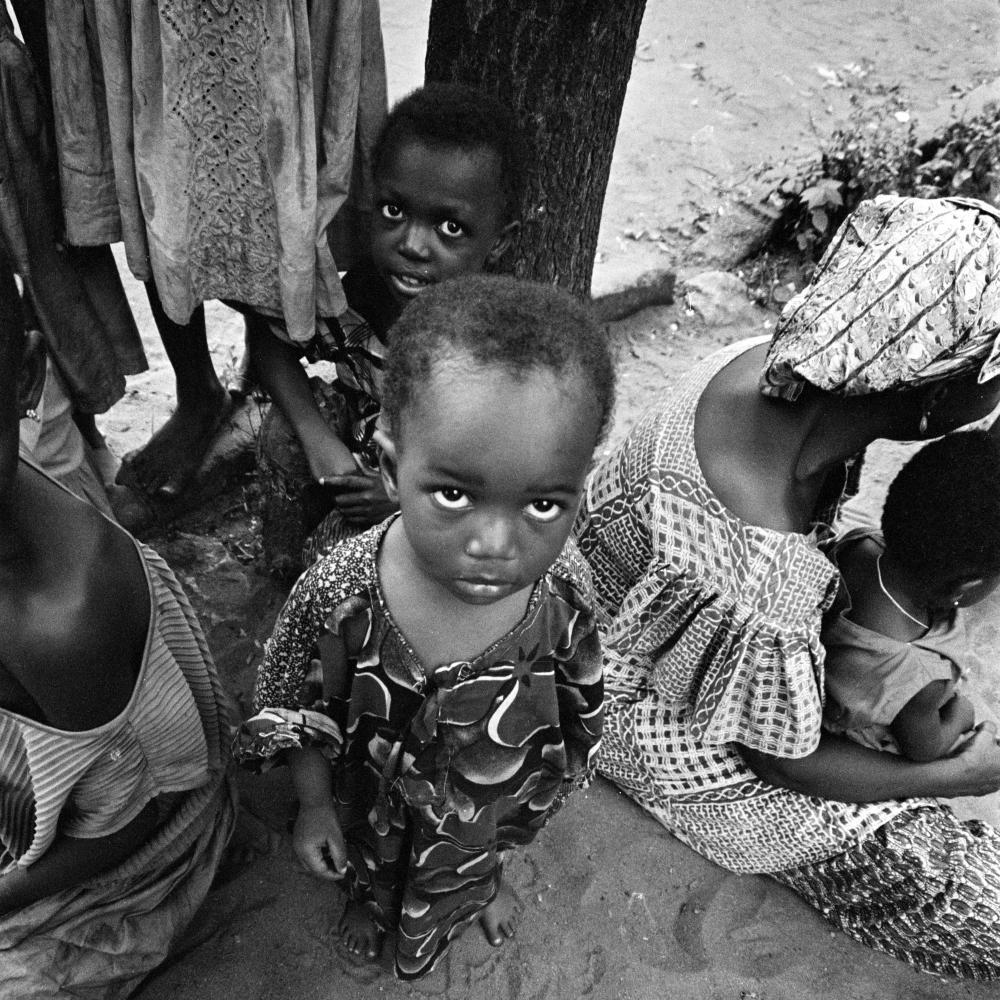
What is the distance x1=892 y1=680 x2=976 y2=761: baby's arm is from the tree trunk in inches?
61.5

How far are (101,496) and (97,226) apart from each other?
674mm

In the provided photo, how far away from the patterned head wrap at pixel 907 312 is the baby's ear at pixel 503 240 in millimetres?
767

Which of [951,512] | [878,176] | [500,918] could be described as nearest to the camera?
[951,512]

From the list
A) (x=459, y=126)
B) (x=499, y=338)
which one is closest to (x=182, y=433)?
(x=459, y=126)

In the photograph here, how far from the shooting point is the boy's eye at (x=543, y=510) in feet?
4.28

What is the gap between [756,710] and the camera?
6.61 feet

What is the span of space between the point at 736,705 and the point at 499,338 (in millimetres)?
1183

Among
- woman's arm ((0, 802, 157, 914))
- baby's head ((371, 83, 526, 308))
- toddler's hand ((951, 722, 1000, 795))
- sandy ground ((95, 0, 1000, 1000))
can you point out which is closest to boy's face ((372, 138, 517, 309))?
baby's head ((371, 83, 526, 308))

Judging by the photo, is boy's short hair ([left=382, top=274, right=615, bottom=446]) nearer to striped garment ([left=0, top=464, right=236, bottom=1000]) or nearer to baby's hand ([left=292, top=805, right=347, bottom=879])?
striped garment ([left=0, top=464, right=236, bottom=1000])

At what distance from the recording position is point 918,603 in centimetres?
205

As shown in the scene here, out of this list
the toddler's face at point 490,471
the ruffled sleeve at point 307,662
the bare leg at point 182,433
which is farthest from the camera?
the bare leg at point 182,433

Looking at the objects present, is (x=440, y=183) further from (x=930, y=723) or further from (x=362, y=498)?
(x=930, y=723)

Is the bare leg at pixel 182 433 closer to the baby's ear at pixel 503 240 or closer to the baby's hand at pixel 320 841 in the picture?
the baby's ear at pixel 503 240

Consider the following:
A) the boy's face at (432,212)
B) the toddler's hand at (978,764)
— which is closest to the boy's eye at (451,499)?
the boy's face at (432,212)
